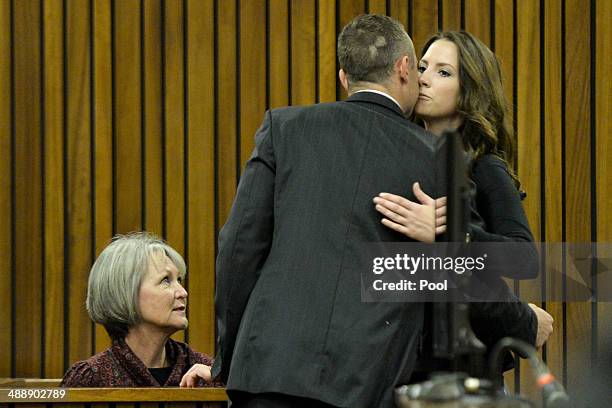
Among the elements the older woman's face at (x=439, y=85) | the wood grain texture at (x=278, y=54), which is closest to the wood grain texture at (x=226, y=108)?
the wood grain texture at (x=278, y=54)

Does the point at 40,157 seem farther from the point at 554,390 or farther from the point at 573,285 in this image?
the point at 554,390

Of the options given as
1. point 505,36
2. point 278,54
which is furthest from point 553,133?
point 278,54

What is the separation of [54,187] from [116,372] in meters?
1.16

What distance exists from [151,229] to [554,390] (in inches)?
125

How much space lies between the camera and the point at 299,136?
2.43m

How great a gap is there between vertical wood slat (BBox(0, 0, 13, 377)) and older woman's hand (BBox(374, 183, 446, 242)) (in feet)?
7.19

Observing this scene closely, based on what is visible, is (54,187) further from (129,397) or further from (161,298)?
(129,397)

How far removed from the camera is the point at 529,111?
4.34 metres

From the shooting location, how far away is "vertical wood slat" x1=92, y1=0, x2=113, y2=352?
13.8 ft

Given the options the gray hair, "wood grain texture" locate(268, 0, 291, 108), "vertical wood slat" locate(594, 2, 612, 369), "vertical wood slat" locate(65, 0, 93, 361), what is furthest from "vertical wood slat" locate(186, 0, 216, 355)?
"vertical wood slat" locate(594, 2, 612, 369)

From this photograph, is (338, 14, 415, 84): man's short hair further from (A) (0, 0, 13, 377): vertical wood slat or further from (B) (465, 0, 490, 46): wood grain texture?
(A) (0, 0, 13, 377): vertical wood slat

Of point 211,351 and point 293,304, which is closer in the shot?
point 293,304

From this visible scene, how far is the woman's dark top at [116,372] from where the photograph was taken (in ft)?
10.5

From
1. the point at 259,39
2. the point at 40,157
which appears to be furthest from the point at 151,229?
the point at 259,39
